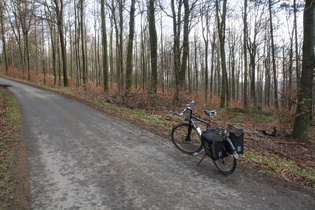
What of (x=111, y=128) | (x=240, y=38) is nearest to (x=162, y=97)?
(x=111, y=128)

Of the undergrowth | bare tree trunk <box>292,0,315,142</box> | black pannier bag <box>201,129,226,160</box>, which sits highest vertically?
bare tree trunk <box>292,0,315,142</box>

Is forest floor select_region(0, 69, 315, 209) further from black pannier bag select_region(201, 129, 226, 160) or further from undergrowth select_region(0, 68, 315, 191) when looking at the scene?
black pannier bag select_region(201, 129, 226, 160)

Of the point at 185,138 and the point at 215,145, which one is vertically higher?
the point at 215,145

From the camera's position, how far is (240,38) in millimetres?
29344

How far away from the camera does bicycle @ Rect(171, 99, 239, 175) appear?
399 centimetres

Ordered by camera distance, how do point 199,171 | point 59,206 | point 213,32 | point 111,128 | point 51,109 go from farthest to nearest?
point 213,32 → point 51,109 → point 111,128 → point 199,171 → point 59,206

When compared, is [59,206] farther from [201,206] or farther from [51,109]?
[51,109]

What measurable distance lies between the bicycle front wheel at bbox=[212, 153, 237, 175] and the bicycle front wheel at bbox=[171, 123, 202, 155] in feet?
3.90

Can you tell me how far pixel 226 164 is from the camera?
414cm

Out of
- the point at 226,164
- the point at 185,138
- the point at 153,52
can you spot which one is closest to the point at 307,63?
the point at 185,138

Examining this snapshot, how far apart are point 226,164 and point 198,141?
1352 millimetres

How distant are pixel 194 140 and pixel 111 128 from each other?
3493 mm

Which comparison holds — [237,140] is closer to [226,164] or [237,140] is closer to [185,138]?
[226,164]

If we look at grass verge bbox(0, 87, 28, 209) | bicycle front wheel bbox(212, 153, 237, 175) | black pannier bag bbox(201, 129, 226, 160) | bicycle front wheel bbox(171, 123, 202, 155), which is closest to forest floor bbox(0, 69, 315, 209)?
grass verge bbox(0, 87, 28, 209)
